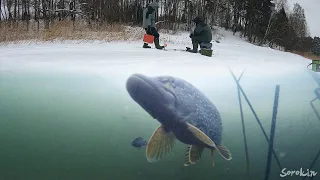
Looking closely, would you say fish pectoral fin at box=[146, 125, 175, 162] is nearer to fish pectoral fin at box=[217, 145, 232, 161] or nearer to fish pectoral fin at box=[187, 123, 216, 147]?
fish pectoral fin at box=[187, 123, 216, 147]

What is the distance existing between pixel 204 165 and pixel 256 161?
0.34 meters

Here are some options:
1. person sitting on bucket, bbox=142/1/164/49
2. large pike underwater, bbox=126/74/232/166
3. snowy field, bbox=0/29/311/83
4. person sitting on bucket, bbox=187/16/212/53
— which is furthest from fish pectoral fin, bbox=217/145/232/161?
person sitting on bucket, bbox=142/1/164/49

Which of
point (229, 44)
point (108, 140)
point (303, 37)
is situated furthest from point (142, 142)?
point (303, 37)

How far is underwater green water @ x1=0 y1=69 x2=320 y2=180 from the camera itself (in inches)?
93.7

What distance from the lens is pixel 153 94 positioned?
2.40 m

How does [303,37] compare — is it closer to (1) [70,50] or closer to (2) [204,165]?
(2) [204,165]

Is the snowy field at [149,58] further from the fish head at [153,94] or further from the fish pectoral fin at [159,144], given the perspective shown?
the fish pectoral fin at [159,144]

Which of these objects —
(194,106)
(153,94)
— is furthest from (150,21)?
(194,106)

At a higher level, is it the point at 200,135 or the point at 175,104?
the point at 175,104

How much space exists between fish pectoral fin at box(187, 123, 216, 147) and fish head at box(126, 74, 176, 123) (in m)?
0.16

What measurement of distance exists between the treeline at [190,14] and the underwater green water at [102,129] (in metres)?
0.51

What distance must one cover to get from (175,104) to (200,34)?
2.14ft

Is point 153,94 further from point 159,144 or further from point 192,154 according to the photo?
point 192,154

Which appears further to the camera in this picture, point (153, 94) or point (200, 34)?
point (200, 34)
